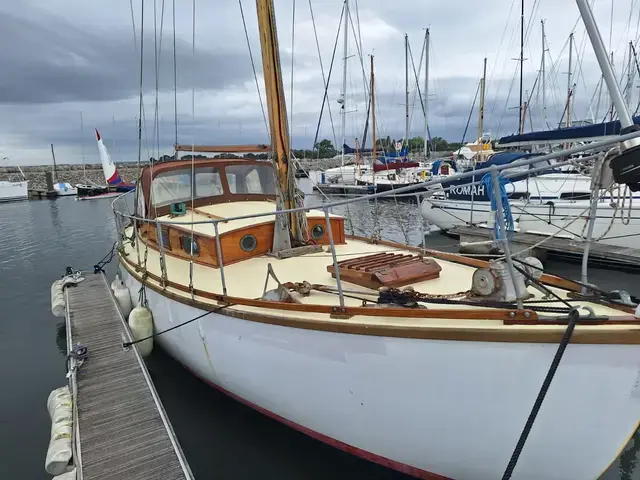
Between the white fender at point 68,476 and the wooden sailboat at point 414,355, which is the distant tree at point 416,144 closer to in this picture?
the wooden sailboat at point 414,355

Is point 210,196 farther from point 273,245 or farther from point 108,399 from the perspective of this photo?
point 108,399

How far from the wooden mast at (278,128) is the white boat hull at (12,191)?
44.1 metres

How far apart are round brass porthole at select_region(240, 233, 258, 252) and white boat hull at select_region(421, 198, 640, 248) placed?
606 centimetres

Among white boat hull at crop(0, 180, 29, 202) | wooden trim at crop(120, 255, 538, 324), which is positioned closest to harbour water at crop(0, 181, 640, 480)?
wooden trim at crop(120, 255, 538, 324)

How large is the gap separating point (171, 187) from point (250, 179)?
1387mm

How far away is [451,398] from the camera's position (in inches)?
127

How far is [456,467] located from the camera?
3.51 metres

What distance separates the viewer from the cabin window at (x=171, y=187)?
7.60m

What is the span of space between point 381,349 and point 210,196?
514 centimetres

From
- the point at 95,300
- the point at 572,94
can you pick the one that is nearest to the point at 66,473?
the point at 95,300

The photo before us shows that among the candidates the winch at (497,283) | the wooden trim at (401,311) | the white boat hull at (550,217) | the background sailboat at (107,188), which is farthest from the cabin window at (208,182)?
the background sailboat at (107,188)

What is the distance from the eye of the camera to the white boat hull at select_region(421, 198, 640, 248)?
12.7 meters

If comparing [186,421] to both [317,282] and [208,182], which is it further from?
[208,182]

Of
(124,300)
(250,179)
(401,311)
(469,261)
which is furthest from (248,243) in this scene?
(124,300)
